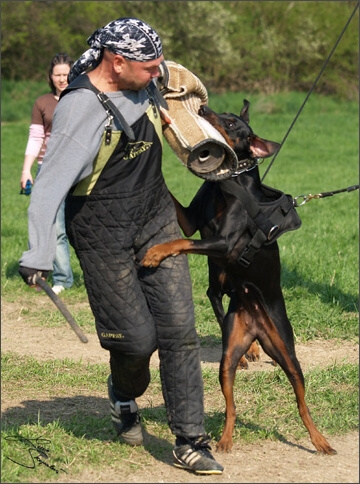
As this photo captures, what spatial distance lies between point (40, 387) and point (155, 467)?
1.56 metres

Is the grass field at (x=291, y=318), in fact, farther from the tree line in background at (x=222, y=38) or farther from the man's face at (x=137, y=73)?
the tree line in background at (x=222, y=38)

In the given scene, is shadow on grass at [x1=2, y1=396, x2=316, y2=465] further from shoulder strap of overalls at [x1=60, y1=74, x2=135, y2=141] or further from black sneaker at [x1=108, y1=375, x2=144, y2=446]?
shoulder strap of overalls at [x1=60, y1=74, x2=135, y2=141]

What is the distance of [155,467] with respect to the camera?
14.5 feet

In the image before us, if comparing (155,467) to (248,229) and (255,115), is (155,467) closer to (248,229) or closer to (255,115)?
(248,229)

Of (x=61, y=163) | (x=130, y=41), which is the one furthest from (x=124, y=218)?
(x=130, y=41)

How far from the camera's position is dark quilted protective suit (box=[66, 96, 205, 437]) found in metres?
4.24


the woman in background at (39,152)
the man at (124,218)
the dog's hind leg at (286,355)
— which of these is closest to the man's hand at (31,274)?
the man at (124,218)

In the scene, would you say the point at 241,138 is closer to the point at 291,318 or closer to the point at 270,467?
the point at 270,467

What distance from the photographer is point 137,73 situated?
13.4 ft

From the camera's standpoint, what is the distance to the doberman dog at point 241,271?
4.79 meters

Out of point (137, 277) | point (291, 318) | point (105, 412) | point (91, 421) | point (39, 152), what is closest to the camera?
point (137, 277)

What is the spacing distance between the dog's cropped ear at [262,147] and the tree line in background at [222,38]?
93.6 feet

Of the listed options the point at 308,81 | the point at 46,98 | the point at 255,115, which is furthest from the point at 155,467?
the point at 308,81

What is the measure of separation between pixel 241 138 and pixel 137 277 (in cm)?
121
